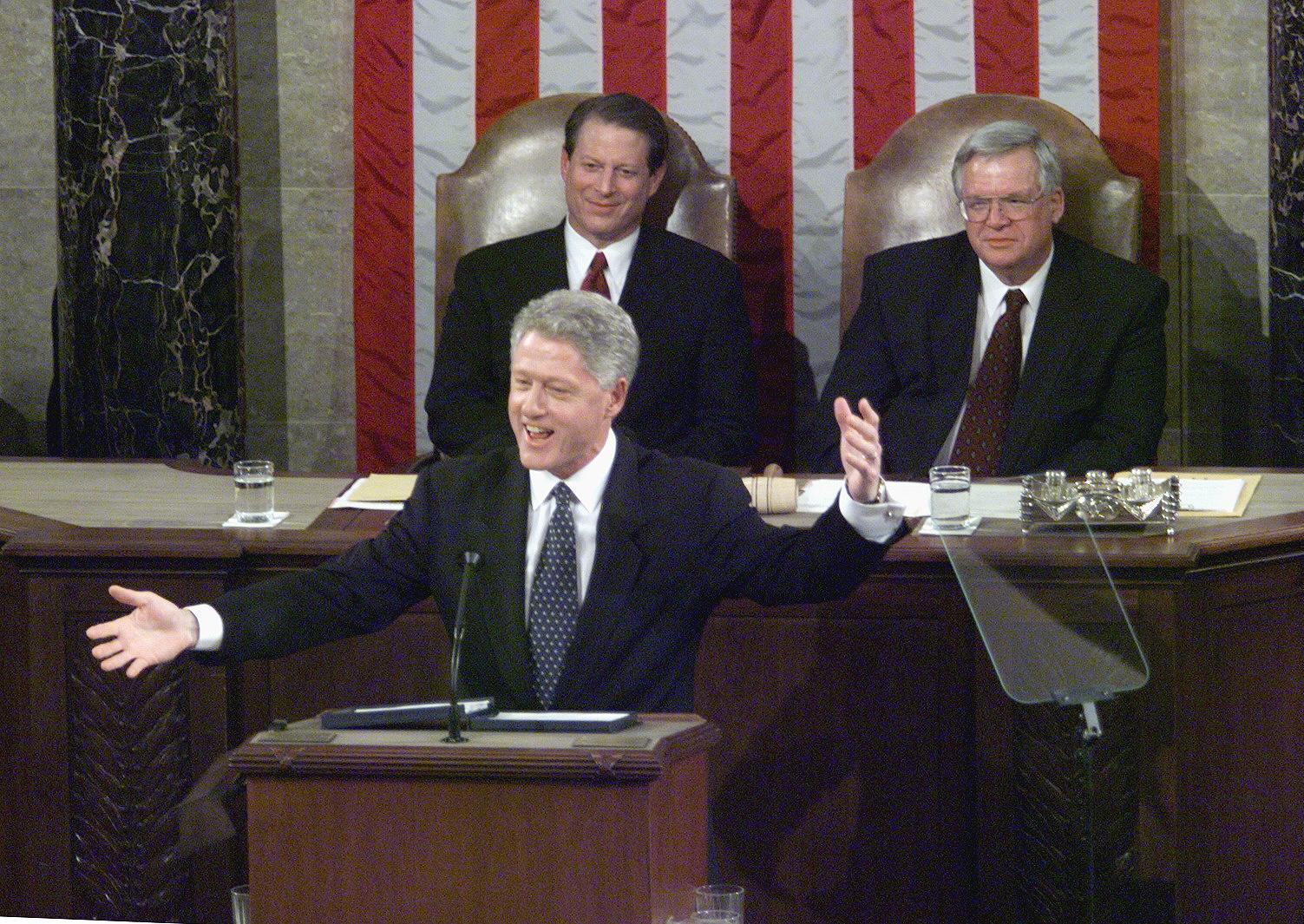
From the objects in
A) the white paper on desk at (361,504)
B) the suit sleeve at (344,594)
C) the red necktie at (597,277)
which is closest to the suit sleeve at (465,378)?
the red necktie at (597,277)

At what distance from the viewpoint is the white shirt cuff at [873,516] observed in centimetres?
275

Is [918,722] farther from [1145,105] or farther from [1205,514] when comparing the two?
[1145,105]

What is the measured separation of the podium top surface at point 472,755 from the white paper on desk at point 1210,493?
1686mm

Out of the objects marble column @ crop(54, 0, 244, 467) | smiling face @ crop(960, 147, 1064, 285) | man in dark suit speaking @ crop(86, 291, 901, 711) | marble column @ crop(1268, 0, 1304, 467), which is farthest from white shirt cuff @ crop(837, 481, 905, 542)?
marble column @ crop(54, 0, 244, 467)

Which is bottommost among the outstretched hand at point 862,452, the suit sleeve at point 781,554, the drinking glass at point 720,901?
the drinking glass at point 720,901

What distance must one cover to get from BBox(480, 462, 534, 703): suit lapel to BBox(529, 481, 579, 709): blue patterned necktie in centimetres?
3

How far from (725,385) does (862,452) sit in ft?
6.51

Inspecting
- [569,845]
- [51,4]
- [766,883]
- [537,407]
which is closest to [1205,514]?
[766,883]

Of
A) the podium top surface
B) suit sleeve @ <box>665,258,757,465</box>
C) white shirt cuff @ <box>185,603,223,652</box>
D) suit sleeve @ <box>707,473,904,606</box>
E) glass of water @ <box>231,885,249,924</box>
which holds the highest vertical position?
suit sleeve @ <box>665,258,757,465</box>

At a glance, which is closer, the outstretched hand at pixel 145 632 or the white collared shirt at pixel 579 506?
the outstretched hand at pixel 145 632

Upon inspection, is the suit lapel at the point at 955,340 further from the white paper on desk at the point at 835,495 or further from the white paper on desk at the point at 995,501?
the white paper on desk at the point at 995,501

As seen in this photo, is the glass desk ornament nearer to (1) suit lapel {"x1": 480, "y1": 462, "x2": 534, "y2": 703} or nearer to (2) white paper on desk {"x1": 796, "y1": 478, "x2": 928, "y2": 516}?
(2) white paper on desk {"x1": 796, "y1": 478, "x2": 928, "y2": 516}

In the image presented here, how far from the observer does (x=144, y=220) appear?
521cm

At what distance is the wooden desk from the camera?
3.32 metres
